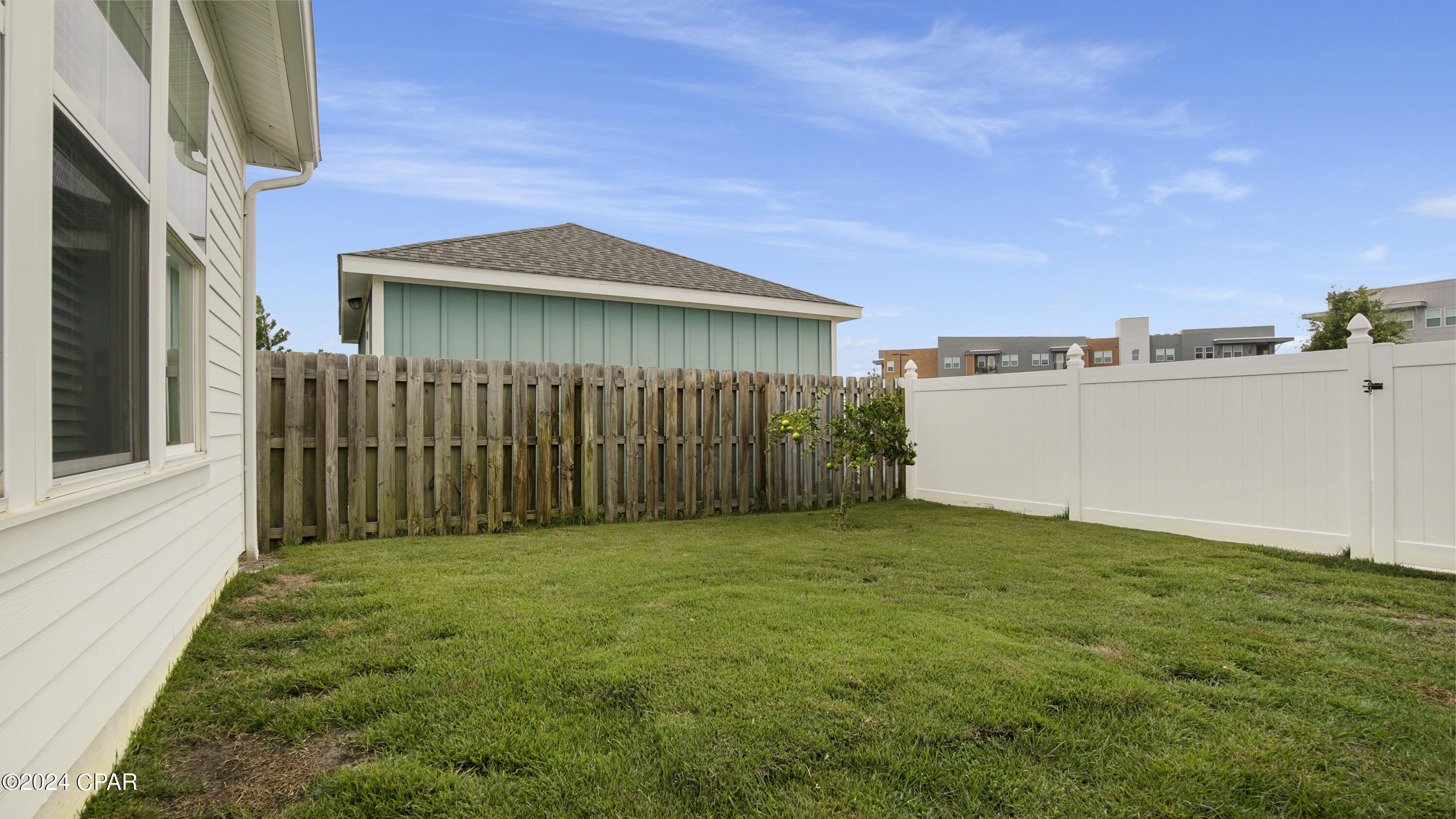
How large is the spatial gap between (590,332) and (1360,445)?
8.68 m

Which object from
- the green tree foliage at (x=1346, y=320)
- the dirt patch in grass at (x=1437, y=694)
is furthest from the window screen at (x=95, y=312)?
the green tree foliage at (x=1346, y=320)

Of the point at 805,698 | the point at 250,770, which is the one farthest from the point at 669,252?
the point at 250,770

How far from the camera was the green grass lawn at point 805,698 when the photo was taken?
1.95 m

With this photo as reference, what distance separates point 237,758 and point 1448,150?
8846 mm

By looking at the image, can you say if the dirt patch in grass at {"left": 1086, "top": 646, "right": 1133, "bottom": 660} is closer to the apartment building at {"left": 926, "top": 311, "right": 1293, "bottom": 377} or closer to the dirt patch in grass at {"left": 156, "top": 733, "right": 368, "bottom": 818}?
the dirt patch in grass at {"left": 156, "top": 733, "right": 368, "bottom": 818}

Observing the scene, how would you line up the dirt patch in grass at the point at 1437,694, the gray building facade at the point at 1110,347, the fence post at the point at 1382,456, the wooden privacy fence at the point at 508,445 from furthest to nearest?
the gray building facade at the point at 1110,347 → the wooden privacy fence at the point at 508,445 → the fence post at the point at 1382,456 → the dirt patch in grass at the point at 1437,694

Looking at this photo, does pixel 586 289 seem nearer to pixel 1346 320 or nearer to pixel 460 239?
pixel 460 239

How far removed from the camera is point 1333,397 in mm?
5617

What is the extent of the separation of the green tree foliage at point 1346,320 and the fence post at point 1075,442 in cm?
3205

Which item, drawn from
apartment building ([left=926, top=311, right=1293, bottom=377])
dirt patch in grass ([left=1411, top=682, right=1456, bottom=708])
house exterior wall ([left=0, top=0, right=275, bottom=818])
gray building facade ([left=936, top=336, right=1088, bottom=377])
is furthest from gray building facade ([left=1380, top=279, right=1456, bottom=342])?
house exterior wall ([left=0, top=0, right=275, bottom=818])

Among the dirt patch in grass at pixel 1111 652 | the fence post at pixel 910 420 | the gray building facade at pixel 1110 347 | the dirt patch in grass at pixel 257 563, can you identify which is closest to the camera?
the dirt patch in grass at pixel 1111 652

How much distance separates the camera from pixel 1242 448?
625 cm

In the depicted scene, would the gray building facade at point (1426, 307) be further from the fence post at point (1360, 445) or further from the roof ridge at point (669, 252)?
the fence post at point (1360, 445)

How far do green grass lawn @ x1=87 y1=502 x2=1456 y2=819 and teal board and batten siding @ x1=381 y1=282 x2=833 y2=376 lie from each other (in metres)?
4.85
